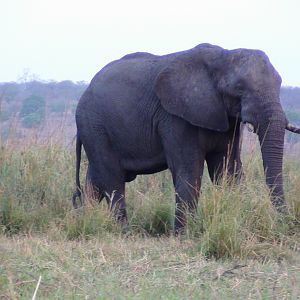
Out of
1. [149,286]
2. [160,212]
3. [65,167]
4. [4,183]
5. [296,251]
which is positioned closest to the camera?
[149,286]

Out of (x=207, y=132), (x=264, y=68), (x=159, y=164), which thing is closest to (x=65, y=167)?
(x=159, y=164)

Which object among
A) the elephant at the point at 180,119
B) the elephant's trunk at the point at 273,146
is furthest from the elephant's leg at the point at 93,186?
the elephant's trunk at the point at 273,146

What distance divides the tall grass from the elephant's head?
384 mm

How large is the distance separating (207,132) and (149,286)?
2779 mm

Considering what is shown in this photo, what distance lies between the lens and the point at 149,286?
5.81 m


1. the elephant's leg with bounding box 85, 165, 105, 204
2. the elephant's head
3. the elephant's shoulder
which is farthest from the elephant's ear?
the elephant's leg with bounding box 85, 165, 105, 204

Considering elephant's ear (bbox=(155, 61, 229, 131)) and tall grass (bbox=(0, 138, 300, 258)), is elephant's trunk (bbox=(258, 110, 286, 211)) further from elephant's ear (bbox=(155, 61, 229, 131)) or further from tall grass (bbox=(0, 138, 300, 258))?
elephant's ear (bbox=(155, 61, 229, 131))

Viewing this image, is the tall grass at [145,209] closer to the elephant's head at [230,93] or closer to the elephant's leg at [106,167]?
the elephant's leg at [106,167]

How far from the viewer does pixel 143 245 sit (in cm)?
743

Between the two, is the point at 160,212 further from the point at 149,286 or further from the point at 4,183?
the point at 149,286

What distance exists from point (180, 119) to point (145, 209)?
943mm

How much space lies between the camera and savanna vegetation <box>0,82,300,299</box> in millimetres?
5750

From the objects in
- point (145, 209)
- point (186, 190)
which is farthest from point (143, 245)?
point (145, 209)

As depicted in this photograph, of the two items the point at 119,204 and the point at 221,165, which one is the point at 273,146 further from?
the point at 119,204
